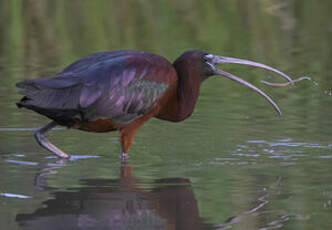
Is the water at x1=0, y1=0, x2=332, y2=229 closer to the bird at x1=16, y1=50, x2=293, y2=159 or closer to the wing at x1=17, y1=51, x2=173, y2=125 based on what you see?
the bird at x1=16, y1=50, x2=293, y2=159

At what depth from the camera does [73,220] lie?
6094 mm

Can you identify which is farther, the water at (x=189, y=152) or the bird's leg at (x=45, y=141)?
the bird's leg at (x=45, y=141)

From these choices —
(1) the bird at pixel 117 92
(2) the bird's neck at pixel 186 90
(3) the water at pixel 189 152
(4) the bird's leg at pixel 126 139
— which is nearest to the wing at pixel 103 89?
(1) the bird at pixel 117 92

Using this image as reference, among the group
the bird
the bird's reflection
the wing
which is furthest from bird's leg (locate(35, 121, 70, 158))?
the bird's reflection

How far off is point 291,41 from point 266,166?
862 cm

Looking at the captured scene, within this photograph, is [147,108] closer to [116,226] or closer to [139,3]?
[116,226]

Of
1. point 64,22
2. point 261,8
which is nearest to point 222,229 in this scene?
point 64,22

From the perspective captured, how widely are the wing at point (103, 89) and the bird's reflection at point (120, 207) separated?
2.46 ft

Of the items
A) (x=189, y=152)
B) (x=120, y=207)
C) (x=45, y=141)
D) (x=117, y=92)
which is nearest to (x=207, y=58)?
(x=189, y=152)

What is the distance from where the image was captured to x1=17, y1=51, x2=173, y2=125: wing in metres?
7.79

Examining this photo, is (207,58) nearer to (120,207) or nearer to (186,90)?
(186,90)

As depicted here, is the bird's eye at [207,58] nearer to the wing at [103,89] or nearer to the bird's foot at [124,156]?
the wing at [103,89]

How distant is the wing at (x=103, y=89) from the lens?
7.79 m

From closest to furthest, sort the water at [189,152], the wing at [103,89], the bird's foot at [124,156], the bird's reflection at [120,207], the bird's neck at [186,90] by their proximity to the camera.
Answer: the bird's reflection at [120,207] < the water at [189,152] < the wing at [103,89] < the bird's foot at [124,156] < the bird's neck at [186,90]
